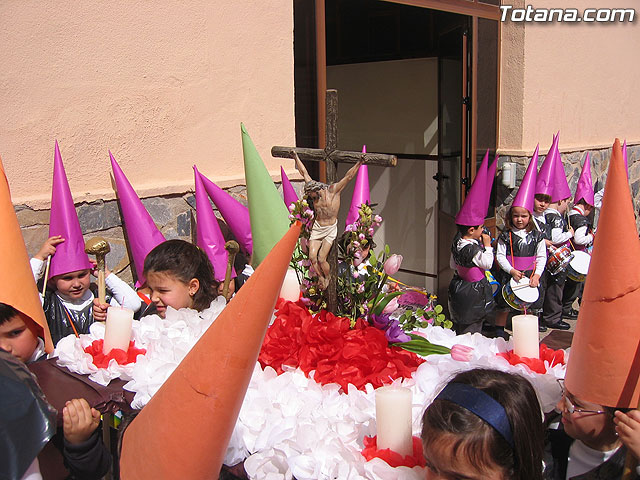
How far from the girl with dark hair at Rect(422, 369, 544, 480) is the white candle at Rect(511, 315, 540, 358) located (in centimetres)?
55

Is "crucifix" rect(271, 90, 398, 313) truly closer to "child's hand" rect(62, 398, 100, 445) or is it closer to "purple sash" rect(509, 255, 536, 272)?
"child's hand" rect(62, 398, 100, 445)

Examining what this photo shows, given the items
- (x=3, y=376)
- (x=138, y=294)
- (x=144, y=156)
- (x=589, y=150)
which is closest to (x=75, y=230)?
(x=138, y=294)

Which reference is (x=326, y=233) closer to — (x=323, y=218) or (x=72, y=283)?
(x=323, y=218)

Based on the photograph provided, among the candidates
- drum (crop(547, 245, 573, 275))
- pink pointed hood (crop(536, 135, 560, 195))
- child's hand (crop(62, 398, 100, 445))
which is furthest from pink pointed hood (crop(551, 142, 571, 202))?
child's hand (crop(62, 398, 100, 445))

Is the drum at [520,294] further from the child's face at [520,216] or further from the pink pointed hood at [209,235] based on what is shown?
the pink pointed hood at [209,235]

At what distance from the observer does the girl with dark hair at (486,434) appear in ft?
4.00

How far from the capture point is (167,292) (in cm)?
252

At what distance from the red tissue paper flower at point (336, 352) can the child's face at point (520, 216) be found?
8.72 feet

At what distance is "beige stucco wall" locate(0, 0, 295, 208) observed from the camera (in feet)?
9.04

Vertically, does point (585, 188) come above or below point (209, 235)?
below

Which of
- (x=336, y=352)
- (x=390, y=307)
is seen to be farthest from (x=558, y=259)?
(x=336, y=352)

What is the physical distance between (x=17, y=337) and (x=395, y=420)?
1.21 meters

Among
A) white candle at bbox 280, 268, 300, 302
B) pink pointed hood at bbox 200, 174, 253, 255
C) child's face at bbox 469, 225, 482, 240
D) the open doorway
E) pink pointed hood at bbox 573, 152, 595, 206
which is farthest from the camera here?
pink pointed hood at bbox 573, 152, 595, 206


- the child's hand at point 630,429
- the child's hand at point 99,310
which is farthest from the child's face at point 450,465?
the child's hand at point 99,310
